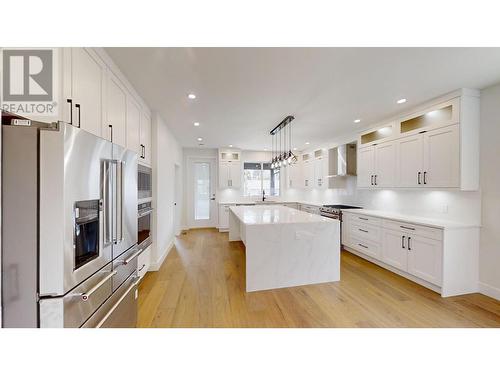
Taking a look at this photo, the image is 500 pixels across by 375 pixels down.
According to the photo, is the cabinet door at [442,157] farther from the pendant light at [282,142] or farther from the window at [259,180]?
the window at [259,180]

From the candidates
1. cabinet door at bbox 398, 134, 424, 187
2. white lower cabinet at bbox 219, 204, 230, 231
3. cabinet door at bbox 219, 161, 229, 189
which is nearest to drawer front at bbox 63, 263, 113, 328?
cabinet door at bbox 398, 134, 424, 187

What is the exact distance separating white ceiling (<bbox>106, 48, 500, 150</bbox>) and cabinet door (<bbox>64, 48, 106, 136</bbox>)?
0.27m

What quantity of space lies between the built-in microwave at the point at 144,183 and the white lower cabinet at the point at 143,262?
33.2 inches

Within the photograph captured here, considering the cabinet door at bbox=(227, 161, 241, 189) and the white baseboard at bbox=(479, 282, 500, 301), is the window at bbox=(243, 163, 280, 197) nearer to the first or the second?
the cabinet door at bbox=(227, 161, 241, 189)

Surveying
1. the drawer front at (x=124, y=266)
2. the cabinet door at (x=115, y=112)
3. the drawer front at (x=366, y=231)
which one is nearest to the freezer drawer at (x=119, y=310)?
the drawer front at (x=124, y=266)

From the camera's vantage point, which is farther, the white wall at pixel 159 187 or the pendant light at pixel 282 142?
the pendant light at pixel 282 142

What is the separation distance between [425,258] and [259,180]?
5.17 meters

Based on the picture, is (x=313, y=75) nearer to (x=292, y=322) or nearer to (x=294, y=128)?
(x=294, y=128)

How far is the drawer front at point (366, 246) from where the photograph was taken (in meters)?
3.49

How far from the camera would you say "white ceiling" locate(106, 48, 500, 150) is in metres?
1.86

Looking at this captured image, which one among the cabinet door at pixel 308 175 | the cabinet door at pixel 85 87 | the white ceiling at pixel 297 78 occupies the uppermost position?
the white ceiling at pixel 297 78

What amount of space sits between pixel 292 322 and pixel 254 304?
510 mm

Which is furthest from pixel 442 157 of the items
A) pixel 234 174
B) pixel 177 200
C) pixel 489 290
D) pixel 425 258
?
pixel 177 200
